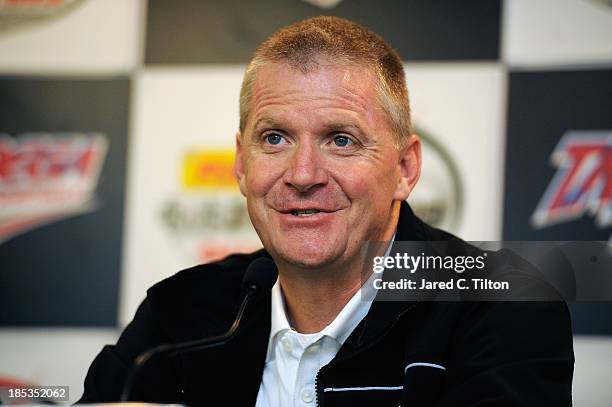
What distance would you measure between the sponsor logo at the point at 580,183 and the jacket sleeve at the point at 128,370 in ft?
4.17

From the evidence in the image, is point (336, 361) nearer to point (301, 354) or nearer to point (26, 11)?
point (301, 354)

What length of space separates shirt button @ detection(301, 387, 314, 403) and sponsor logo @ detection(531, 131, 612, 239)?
1.16 m

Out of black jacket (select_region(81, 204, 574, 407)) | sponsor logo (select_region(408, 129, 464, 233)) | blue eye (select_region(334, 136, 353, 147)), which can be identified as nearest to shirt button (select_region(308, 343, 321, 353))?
black jacket (select_region(81, 204, 574, 407))

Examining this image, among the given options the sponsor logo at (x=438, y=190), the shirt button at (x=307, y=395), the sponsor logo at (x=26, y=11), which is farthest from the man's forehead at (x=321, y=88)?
the sponsor logo at (x=26, y=11)

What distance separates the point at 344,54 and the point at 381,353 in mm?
634

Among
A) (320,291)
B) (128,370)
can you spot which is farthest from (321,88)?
(128,370)

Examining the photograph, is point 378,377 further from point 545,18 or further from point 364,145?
point 545,18

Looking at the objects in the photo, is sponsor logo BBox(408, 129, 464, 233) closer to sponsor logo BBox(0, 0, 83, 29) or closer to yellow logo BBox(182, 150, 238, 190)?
yellow logo BBox(182, 150, 238, 190)

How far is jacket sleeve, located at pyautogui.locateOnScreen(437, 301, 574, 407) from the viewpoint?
1.49m

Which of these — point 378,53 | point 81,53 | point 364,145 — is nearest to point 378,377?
point 364,145

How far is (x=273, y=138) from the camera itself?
182 cm

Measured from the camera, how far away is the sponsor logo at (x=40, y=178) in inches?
116

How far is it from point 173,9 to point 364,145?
4.71 ft

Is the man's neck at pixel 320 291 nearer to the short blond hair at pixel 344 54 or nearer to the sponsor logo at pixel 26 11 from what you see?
the short blond hair at pixel 344 54
